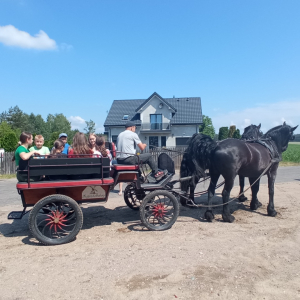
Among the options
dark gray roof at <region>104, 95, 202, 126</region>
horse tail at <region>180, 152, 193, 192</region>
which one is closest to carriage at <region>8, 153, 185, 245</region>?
horse tail at <region>180, 152, 193, 192</region>

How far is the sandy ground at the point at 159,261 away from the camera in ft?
9.77

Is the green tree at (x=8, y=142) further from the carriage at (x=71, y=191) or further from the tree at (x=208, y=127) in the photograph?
the tree at (x=208, y=127)

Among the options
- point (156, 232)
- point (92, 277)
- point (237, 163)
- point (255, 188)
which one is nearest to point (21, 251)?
point (92, 277)

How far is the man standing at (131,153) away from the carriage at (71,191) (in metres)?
0.15

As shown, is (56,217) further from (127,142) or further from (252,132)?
(252,132)

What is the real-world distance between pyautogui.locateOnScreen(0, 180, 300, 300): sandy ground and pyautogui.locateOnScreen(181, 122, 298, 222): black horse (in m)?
0.63

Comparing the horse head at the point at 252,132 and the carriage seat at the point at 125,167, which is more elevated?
the horse head at the point at 252,132

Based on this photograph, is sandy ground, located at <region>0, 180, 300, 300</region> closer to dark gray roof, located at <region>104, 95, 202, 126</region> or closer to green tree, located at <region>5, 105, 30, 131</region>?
dark gray roof, located at <region>104, 95, 202, 126</region>

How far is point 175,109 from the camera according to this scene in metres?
33.7

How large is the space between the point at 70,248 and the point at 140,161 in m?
1.86

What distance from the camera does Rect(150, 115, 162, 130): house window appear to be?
109 feet

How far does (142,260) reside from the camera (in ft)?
12.2

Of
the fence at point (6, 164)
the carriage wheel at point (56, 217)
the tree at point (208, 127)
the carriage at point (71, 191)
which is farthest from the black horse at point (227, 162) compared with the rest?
the tree at point (208, 127)

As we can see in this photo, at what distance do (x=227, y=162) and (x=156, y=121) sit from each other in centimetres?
2830
